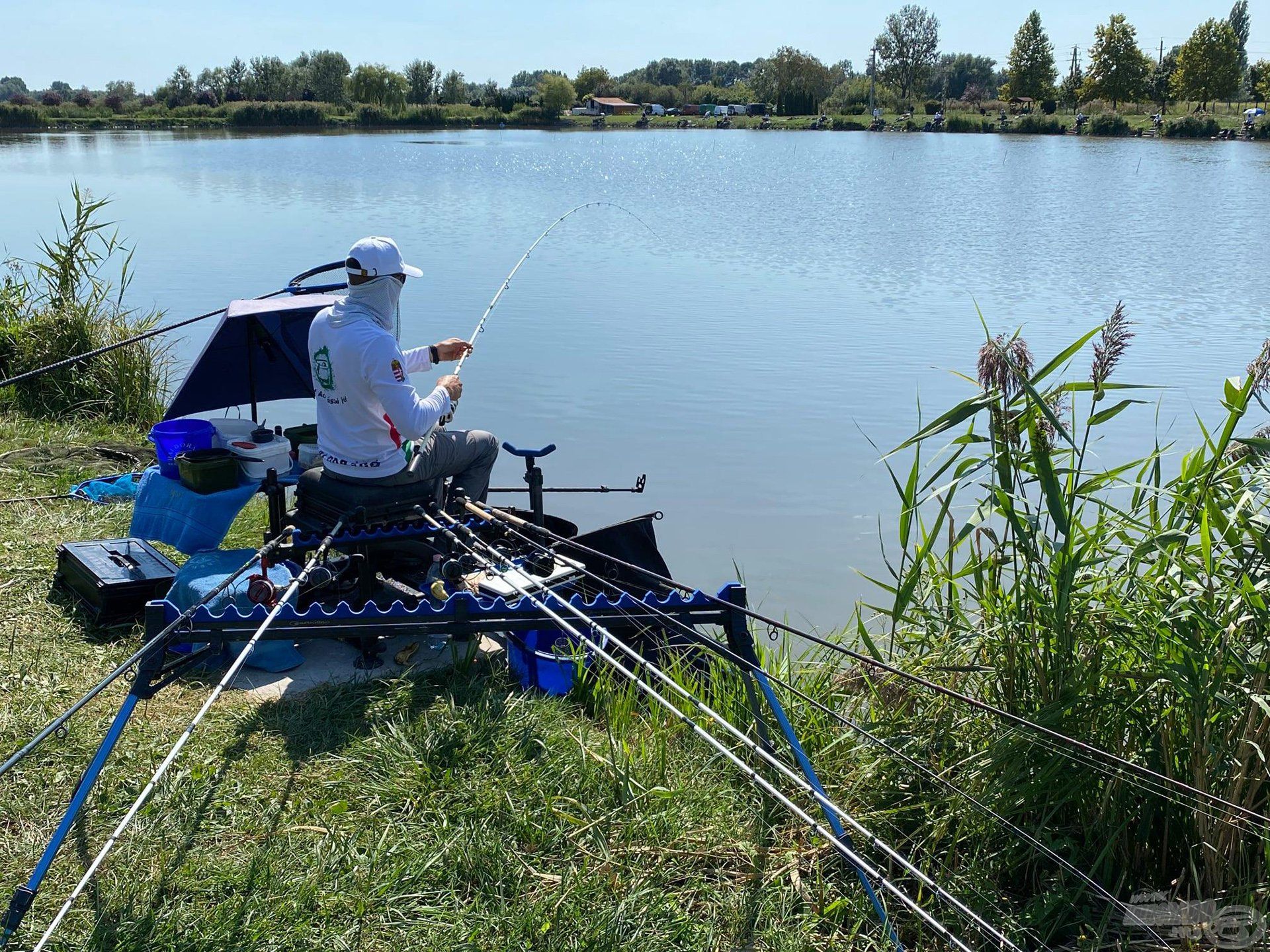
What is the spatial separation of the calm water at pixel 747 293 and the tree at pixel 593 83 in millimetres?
71085

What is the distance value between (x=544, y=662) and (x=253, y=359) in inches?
91.7

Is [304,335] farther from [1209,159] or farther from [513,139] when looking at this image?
[513,139]

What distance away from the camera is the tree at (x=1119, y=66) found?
71.4m

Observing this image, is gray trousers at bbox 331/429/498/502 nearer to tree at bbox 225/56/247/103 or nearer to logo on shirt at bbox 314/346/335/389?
logo on shirt at bbox 314/346/335/389

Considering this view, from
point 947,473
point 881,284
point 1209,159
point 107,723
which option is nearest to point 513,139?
point 1209,159

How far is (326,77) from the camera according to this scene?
246 ft

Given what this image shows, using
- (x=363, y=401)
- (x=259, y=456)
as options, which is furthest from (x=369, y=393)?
(x=259, y=456)

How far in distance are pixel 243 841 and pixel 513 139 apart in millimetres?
49881

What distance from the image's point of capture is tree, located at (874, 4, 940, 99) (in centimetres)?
9944

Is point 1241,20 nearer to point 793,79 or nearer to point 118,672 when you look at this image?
point 793,79

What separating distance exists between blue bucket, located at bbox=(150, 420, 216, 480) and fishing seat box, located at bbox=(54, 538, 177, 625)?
416 millimetres

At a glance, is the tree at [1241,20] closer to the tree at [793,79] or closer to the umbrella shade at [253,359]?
the tree at [793,79]

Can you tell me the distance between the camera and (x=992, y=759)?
2842mm

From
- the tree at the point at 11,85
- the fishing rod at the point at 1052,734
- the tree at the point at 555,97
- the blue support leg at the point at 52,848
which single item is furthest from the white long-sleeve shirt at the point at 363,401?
Answer: the tree at the point at 11,85
